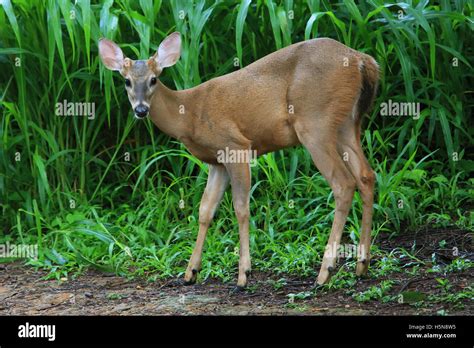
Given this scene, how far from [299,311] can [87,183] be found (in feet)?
9.47

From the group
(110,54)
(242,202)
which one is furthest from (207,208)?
(110,54)

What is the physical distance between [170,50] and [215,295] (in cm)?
174

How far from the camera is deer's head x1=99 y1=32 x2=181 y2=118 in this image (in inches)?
256

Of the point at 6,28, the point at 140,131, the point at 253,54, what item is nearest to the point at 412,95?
the point at 253,54

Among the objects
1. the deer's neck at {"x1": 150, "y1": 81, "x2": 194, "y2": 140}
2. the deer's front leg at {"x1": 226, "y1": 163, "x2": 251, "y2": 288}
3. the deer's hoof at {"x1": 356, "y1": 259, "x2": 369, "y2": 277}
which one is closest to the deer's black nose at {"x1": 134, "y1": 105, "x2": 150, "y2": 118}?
the deer's neck at {"x1": 150, "y1": 81, "x2": 194, "y2": 140}

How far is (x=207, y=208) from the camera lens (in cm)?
690

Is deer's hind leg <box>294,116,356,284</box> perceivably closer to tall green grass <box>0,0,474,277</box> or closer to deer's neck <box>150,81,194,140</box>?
tall green grass <box>0,0,474,277</box>

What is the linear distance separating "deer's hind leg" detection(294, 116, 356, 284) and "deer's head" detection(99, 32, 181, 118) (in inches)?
39.9

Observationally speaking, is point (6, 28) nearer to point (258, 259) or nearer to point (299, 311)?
point (258, 259)

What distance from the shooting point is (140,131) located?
835 cm

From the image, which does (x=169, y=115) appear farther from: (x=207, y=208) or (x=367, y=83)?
(x=367, y=83)

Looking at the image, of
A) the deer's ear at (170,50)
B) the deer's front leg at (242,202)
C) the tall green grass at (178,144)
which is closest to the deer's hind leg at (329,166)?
the deer's front leg at (242,202)

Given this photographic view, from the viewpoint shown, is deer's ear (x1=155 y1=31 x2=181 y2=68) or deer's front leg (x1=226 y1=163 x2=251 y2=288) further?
deer's ear (x1=155 y1=31 x2=181 y2=68)

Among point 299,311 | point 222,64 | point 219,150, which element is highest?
point 222,64
